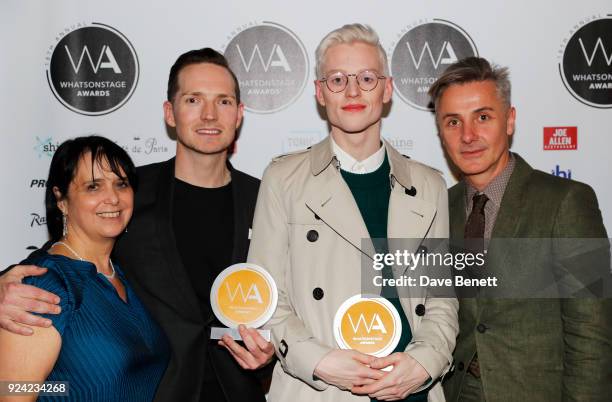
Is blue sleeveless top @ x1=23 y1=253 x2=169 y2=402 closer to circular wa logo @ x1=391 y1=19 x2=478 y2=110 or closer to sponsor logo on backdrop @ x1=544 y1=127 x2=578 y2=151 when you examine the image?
circular wa logo @ x1=391 y1=19 x2=478 y2=110

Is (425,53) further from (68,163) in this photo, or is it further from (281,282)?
(68,163)

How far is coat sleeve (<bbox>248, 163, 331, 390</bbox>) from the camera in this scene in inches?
88.7

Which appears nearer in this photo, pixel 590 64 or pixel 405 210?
pixel 405 210

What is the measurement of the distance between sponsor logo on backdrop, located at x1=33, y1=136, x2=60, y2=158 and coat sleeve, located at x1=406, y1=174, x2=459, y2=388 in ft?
8.97

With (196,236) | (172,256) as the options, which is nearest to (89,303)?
(172,256)

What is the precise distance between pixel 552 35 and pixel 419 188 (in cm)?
210

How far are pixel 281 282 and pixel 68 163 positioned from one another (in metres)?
1.08

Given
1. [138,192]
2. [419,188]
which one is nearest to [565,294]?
[419,188]

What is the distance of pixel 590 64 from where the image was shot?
3.85m

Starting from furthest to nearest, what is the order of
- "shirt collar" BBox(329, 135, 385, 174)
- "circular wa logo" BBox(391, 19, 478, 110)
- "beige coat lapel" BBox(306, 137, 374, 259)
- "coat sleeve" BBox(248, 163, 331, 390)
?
"circular wa logo" BBox(391, 19, 478, 110), "shirt collar" BBox(329, 135, 385, 174), "beige coat lapel" BBox(306, 137, 374, 259), "coat sleeve" BBox(248, 163, 331, 390)

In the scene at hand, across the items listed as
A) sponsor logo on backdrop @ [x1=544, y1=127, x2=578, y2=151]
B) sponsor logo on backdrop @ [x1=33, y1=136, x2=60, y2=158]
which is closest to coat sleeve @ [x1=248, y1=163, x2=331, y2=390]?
sponsor logo on backdrop @ [x1=33, y1=136, x2=60, y2=158]

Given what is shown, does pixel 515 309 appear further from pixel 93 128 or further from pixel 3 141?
pixel 3 141

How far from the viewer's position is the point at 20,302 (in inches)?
80.7

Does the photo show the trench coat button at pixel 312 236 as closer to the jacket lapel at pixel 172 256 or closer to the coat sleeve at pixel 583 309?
the jacket lapel at pixel 172 256
